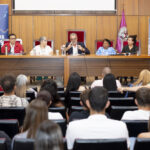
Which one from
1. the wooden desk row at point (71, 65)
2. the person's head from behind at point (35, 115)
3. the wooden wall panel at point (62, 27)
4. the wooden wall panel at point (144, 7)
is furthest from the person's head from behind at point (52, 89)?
the wooden wall panel at point (144, 7)

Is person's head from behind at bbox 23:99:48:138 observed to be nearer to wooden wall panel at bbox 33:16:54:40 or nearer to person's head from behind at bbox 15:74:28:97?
person's head from behind at bbox 15:74:28:97

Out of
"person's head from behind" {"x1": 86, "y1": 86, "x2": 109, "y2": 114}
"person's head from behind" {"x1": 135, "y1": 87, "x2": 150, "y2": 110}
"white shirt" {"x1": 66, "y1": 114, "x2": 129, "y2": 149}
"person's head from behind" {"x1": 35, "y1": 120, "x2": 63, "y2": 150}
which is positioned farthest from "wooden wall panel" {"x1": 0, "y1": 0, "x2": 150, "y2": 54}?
"person's head from behind" {"x1": 35, "y1": 120, "x2": 63, "y2": 150}

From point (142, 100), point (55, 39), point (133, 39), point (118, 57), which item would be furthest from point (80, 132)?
point (55, 39)

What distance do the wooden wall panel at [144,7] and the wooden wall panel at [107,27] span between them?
36.2 inches

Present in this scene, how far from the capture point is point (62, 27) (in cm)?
1009

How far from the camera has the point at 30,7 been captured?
32.6 feet

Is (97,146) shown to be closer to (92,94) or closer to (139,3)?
(92,94)

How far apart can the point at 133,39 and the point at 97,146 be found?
257 inches

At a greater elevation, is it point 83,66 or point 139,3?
point 139,3

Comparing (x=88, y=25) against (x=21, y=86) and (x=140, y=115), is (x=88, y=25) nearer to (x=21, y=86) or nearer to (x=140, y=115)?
(x=21, y=86)

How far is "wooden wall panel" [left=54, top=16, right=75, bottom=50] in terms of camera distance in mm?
10055

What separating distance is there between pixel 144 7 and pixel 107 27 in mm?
1405

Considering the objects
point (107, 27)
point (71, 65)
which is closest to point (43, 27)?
point (107, 27)

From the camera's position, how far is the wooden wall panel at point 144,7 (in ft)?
33.1
